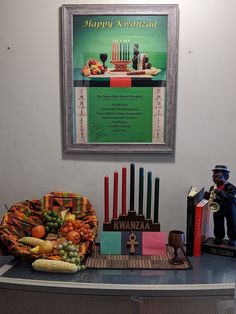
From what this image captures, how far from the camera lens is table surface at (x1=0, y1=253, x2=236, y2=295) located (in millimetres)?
1244

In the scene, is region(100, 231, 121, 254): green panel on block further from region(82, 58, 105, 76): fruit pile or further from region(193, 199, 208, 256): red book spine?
region(82, 58, 105, 76): fruit pile

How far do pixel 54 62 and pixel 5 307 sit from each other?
109cm

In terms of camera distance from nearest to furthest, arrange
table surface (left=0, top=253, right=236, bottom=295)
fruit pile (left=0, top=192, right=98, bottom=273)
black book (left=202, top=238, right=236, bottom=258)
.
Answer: table surface (left=0, top=253, right=236, bottom=295) < fruit pile (left=0, top=192, right=98, bottom=273) < black book (left=202, top=238, right=236, bottom=258)

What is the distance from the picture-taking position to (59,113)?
1.75 m

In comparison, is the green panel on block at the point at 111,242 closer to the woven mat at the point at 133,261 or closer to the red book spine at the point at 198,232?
the woven mat at the point at 133,261

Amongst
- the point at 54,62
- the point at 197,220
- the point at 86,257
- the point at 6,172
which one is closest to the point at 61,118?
the point at 54,62

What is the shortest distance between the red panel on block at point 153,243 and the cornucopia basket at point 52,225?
0.72 ft

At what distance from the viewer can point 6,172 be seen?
181cm

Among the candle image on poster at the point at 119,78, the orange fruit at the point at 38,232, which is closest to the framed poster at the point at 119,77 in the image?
the candle image on poster at the point at 119,78

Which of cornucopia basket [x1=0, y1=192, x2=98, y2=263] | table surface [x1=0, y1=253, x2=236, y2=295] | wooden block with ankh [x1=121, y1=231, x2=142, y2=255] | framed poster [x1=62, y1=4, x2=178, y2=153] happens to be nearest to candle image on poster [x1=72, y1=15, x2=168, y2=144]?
framed poster [x1=62, y1=4, x2=178, y2=153]

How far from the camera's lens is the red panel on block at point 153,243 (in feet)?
5.01

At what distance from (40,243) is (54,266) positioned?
15 cm

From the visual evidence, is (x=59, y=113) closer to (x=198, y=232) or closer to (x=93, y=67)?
(x=93, y=67)

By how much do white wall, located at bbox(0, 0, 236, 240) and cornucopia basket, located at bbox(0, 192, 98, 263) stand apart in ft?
0.45
